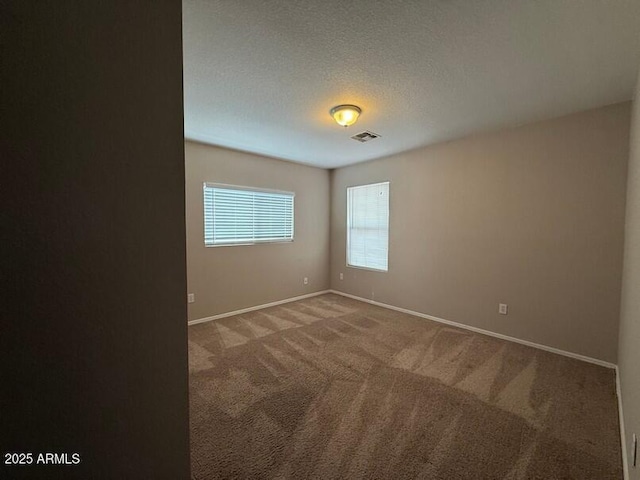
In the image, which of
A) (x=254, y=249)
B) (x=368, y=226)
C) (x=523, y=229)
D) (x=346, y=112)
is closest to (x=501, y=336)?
(x=523, y=229)

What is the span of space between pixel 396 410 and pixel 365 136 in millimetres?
2951

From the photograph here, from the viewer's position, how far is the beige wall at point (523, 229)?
8.21ft

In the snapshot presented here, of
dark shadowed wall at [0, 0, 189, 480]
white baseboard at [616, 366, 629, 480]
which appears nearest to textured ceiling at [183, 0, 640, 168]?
dark shadowed wall at [0, 0, 189, 480]

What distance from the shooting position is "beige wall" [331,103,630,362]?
2502mm

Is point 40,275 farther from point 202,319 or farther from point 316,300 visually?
point 316,300

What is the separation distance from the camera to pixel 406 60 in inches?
71.7

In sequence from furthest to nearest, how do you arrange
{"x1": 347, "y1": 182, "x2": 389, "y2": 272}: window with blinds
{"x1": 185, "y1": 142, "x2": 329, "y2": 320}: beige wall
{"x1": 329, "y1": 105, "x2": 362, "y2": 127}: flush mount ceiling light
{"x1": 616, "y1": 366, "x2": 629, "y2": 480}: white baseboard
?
{"x1": 347, "y1": 182, "x2": 389, "y2": 272}: window with blinds → {"x1": 185, "y1": 142, "x2": 329, "y2": 320}: beige wall → {"x1": 329, "y1": 105, "x2": 362, "y2": 127}: flush mount ceiling light → {"x1": 616, "y1": 366, "x2": 629, "y2": 480}: white baseboard

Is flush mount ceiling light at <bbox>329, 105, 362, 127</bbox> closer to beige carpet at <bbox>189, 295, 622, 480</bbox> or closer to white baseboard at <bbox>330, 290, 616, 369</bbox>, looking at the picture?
beige carpet at <bbox>189, 295, 622, 480</bbox>

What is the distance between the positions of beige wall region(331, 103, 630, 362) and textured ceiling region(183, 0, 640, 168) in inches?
14.3

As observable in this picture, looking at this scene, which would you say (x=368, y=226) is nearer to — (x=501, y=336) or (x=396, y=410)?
(x=501, y=336)

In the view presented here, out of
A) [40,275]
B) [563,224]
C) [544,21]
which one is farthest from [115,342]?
[563,224]

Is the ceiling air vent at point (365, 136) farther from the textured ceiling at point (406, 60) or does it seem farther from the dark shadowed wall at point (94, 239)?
the dark shadowed wall at point (94, 239)

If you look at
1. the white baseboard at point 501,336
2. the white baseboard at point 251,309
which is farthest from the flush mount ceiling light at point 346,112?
the white baseboard at point 251,309

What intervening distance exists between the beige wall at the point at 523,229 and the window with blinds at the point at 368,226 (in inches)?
8.6
